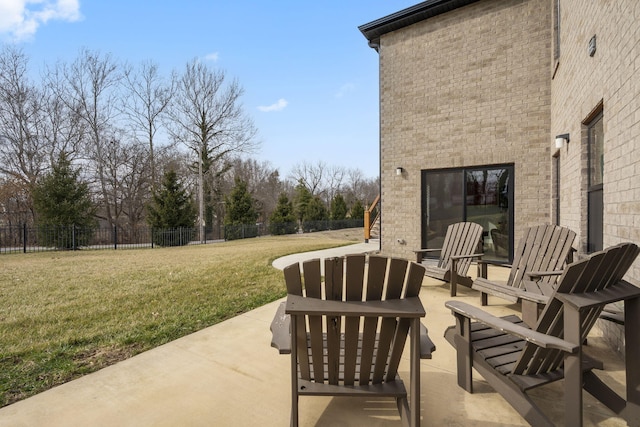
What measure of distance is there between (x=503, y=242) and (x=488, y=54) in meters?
4.15

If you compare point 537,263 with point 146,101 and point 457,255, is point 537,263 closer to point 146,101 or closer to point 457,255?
point 457,255

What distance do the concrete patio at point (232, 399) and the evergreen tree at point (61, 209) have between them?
1499cm

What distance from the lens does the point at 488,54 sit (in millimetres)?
7305

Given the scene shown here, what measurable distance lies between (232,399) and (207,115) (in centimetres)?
2522

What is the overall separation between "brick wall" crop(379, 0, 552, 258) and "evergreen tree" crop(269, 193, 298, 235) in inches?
585

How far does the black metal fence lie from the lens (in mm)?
14477

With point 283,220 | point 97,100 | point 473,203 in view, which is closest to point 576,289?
point 473,203

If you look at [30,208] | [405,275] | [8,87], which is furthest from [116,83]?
[405,275]

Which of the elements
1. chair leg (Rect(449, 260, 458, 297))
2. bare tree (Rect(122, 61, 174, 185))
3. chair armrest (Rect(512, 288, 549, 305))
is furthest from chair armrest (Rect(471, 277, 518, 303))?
bare tree (Rect(122, 61, 174, 185))

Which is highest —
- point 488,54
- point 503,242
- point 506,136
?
point 488,54

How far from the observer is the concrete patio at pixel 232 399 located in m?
2.01

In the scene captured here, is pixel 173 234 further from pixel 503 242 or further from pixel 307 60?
pixel 503 242

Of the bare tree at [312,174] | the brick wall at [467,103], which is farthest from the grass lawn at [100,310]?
the bare tree at [312,174]

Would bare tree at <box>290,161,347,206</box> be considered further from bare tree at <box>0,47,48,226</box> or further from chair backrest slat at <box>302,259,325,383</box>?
chair backrest slat at <box>302,259,325,383</box>
